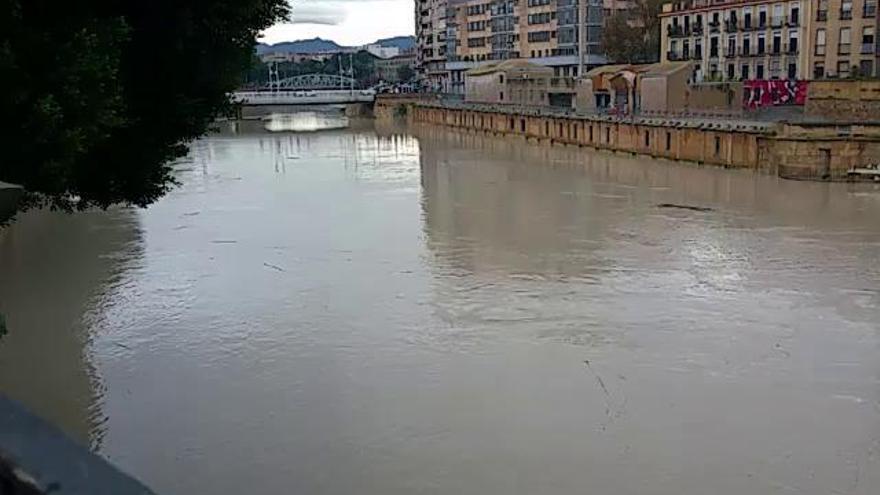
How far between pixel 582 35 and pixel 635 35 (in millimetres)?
3501

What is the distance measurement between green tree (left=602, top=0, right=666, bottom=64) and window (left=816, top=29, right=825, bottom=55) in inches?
655

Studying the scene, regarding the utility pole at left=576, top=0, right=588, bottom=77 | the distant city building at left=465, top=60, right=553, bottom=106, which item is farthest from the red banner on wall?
the distant city building at left=465, top=60, right=553, bottom=106

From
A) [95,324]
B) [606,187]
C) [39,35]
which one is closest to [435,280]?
[95,324]

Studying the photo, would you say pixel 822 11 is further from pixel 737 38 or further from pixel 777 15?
pixel 737 38

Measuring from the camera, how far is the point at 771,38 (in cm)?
4544

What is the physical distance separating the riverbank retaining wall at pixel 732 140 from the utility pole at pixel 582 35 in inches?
458

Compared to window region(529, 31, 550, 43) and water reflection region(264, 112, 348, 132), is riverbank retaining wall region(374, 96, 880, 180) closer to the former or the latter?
window region(529, 31, 550, 43)

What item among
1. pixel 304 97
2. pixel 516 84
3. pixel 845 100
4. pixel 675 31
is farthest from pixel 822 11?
pixel 304 97

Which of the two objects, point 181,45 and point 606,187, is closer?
point 181,45

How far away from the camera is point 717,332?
12719 millimetres

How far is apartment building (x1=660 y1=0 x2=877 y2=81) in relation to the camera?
4138cm

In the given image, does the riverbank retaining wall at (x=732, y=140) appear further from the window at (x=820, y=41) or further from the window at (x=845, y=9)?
the window at (x=845, y=9)

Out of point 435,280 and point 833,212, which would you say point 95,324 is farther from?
point 833,212

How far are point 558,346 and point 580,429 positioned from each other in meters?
2.82
